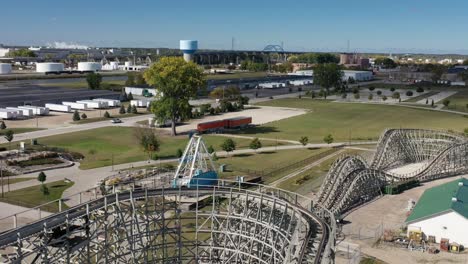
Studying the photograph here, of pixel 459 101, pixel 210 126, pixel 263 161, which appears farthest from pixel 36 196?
pixel 459 101

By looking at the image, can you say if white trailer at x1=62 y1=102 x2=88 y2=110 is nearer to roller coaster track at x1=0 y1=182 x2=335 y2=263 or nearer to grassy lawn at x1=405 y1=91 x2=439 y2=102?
roller coaster track at x1=0 y1=182 x2=335 y2=263

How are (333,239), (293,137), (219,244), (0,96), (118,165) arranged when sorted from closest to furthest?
1. (333,239)
2. (219,244)
3. (118,165)
4. (293,137)
5. (0,96)

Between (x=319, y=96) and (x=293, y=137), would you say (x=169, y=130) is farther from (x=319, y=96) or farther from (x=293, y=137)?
(x=319, y=96)

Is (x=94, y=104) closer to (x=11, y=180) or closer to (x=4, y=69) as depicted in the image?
(x=11, y=180)

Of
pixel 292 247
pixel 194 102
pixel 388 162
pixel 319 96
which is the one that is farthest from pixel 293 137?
pixel 319 96

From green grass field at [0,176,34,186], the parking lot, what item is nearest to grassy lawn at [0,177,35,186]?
green grass field at [0,176,34,186]

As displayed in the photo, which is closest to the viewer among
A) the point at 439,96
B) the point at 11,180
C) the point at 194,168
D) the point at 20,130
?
the point at 194,168
